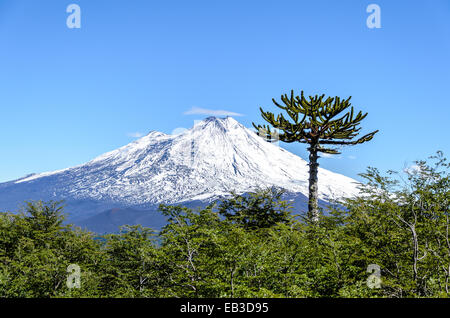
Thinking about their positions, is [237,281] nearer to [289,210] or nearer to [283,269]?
[283,269]

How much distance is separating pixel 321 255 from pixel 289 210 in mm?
9682

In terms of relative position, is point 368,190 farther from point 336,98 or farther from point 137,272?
point 336,98

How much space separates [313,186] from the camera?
18.9m

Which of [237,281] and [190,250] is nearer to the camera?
[237,281]

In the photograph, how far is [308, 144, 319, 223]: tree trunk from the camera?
17750 mm

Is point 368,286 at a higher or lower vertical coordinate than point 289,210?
lower

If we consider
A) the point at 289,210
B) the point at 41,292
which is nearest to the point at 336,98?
the point at 289,210

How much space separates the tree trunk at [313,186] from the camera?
58.2ft

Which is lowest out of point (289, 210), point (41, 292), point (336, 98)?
point (41, 292)

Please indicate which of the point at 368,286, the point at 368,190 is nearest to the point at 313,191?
the point at 368,190

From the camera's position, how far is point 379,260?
802 cm
